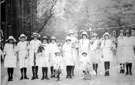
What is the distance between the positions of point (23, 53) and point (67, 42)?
112 cm

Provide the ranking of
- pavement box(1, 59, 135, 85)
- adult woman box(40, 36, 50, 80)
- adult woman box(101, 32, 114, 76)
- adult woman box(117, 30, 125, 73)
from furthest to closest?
adult woman box(40, 36, 50, 80), adult woman box(101, 32, 114, 76), adult woman box(117, 30, 125, 73), pavement box(1, 59, 135, 85)

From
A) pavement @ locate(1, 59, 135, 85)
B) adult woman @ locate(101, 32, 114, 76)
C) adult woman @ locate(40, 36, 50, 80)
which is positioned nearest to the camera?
pavement @ locate(1, 59, 135, 85)

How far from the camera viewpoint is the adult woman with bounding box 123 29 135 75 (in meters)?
5.14

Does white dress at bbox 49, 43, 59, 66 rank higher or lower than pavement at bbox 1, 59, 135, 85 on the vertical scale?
higher

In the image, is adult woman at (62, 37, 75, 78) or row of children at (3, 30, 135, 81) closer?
row of children at (3, 30, 135, 81)

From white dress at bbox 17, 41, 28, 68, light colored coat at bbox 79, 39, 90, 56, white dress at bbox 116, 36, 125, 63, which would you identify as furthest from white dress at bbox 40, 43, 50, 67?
white dress at bbox 116, 36, 125, 63

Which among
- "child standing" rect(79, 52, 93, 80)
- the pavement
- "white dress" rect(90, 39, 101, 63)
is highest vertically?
"white dress" rect(90, 39, 101, 63)

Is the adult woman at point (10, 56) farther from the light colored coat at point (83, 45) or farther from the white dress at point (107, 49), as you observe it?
the white dress at point (107, 49)

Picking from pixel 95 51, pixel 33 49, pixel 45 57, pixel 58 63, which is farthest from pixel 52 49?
pixel 95 51

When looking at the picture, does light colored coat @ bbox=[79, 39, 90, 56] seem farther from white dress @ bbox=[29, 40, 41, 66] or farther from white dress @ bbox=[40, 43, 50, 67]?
white dress @ bbox=[29, 40, 41, 66]

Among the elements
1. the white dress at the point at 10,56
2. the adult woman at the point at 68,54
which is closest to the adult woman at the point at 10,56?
the white dress at the point at 10,56

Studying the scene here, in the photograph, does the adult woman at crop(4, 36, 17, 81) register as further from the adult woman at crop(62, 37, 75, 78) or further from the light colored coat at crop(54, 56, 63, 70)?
the adult woman at crop(62, 37, 75, 78)

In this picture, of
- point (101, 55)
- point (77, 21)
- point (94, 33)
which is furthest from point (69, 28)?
point (101, 55)

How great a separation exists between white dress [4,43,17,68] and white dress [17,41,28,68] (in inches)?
5.3
